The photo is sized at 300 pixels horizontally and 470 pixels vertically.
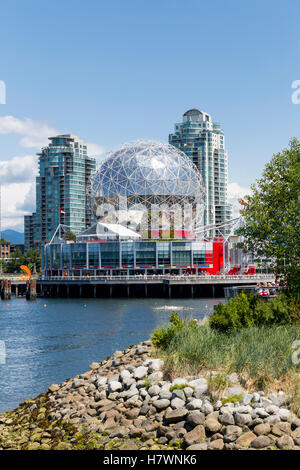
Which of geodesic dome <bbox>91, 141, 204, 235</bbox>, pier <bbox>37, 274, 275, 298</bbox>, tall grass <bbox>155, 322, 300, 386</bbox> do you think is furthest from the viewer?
geodesic dome <bbox>91, 141, 204, 235</bbox>

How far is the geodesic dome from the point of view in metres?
147

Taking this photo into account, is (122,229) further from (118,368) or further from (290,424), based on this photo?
(290,424)

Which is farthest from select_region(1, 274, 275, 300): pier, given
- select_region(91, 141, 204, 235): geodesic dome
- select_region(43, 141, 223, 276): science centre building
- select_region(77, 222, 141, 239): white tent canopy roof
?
select_region(91, 141, 204, 235): geodesic dome

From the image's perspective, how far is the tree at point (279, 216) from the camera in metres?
36.2

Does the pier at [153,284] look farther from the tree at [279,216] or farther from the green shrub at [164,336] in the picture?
the green shrub at [164,336]

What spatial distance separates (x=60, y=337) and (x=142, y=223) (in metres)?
87.8

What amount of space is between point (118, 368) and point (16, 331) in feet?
112

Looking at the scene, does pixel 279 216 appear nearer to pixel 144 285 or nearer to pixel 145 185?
pixel 144 285

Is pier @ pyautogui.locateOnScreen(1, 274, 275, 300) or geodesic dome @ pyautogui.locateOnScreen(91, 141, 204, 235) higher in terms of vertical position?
geodesic dome @ pyautogui.locateOnScreen(91, 141, 204, 235)

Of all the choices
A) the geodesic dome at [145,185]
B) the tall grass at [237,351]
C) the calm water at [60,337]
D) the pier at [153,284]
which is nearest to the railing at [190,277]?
the pier at [153,284]

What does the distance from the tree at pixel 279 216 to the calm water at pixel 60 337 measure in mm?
7566

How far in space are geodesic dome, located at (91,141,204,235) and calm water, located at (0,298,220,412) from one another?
5717 centimetres

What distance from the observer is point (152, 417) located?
20.8 m

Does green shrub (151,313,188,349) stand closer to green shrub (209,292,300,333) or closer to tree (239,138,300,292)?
green shrub (209,292,300,333)
